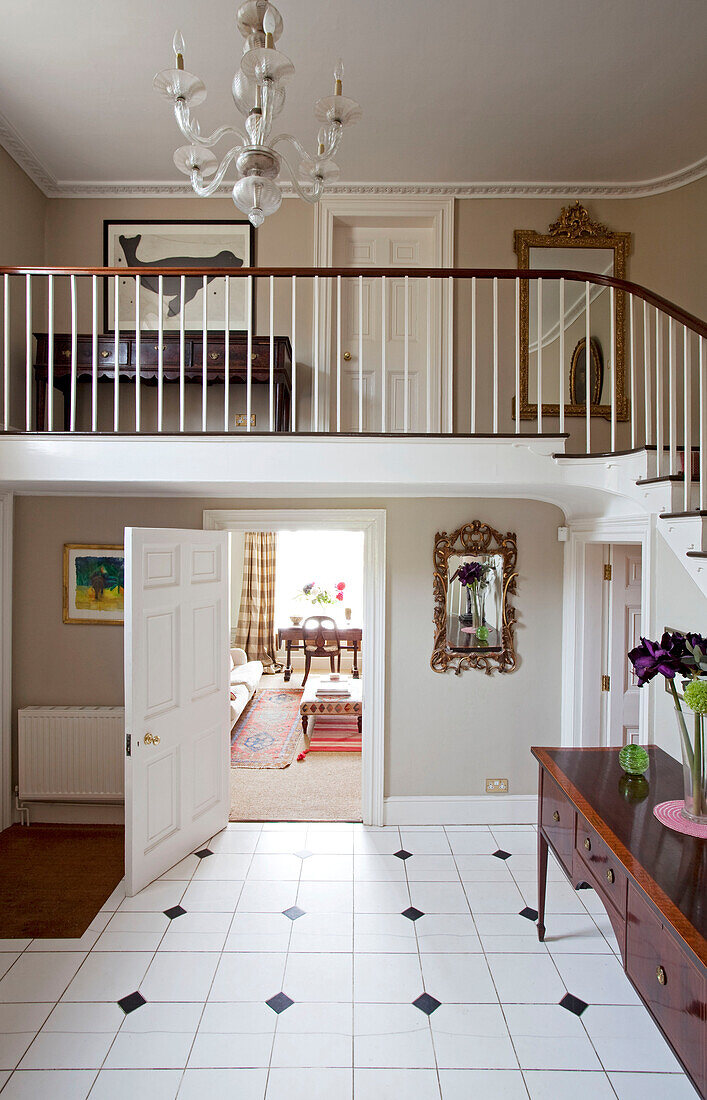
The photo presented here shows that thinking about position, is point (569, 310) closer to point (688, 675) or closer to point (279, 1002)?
point (688, 675)

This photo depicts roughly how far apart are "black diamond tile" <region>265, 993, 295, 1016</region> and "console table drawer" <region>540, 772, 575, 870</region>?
1.33m

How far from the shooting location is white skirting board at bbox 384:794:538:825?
4320mm

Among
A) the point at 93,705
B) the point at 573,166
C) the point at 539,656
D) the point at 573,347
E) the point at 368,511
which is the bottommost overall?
the point at 93,705

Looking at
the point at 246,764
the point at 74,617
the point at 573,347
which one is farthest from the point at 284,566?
the point at 573,347

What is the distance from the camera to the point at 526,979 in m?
2.82

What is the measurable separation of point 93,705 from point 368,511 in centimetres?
232

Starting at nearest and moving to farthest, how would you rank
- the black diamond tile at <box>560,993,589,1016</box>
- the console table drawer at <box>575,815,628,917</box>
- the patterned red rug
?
the console table drawer at <box>575,815,628,917</box> → the black diamond tile at <box>560,993,589,1016</box> → the patterned red rug

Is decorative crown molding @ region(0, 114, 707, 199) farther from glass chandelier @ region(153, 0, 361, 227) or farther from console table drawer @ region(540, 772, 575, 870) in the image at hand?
console table drawer @ region(540, 772, 575, 870)

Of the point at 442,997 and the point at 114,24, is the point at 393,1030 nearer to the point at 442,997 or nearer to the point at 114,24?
the point at 442,997

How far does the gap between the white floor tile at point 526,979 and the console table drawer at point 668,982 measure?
87 cm

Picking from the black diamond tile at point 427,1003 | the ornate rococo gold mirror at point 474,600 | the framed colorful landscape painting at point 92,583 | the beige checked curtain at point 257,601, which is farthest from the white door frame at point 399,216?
the beige checked curtain at point 257,601

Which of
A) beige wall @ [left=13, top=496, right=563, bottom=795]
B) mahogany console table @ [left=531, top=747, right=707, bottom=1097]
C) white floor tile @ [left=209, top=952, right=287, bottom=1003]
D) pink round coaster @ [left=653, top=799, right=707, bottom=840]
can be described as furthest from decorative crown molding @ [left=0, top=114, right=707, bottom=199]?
white floor tile @ [left=209, top=952, right=287, bottom=1003]

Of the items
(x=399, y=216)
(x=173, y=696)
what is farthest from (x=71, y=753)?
(x=399, y=216)

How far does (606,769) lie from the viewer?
2.79 metres
